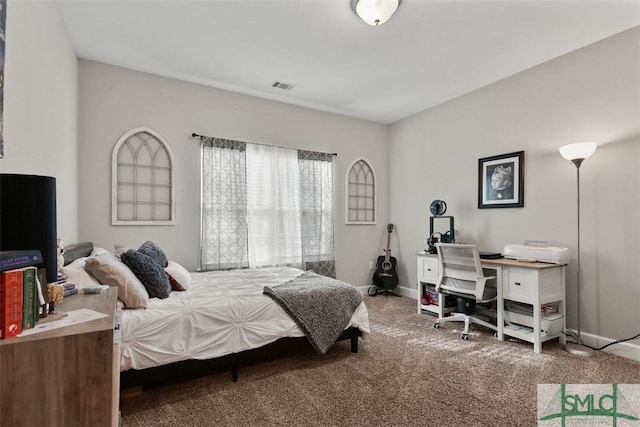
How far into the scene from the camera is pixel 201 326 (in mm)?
2049

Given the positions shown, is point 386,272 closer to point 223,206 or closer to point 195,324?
point 223,206

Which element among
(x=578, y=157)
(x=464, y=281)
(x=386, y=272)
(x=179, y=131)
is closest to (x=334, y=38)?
(x=179, y=131)

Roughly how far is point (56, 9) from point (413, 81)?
3.30 m

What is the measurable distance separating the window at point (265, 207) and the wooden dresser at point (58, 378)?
283 centimetres

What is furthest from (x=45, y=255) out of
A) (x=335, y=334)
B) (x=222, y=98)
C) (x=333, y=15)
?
(x=222, y=98)

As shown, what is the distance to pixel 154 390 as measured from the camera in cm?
207

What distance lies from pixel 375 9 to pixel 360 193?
2.97m

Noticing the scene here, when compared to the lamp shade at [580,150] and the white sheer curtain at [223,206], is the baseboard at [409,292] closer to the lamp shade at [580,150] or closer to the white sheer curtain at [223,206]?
the white sheer curtain at [223,206]

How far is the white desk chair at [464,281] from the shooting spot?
303 centimetres

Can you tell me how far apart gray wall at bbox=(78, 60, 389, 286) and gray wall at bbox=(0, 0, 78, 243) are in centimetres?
17

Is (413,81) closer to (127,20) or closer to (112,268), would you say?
(127,20)

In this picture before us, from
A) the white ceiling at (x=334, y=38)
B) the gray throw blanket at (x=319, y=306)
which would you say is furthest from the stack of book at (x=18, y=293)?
the white ceiling at (x=334, y=38)

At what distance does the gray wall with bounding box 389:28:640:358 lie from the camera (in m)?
2.66

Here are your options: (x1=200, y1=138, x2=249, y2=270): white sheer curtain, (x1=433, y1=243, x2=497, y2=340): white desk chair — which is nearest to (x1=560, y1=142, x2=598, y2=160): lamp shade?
(x1=433, y1=243, x2=497, y2=340): white desk chair
